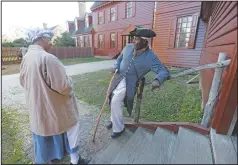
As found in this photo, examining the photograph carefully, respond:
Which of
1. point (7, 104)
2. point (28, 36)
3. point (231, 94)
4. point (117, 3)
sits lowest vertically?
point (7, 104)

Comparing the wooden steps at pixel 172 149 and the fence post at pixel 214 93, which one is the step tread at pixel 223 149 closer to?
the wooden steps at pixel 172 149

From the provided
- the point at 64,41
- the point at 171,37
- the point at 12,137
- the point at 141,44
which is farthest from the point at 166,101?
the point at 64,41

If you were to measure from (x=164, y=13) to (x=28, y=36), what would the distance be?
10.1 meters

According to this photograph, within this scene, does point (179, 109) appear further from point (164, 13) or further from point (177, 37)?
point (164, 13)

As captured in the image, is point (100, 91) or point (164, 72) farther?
A: point (100, 91)

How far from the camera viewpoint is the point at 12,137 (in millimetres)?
2695

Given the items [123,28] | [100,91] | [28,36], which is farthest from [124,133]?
[123,28]

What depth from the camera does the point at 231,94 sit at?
1.49m

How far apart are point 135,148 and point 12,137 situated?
2223 mm

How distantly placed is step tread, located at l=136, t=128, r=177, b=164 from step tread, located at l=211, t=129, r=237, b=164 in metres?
0.44

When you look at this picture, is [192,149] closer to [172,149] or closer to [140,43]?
[172,149]

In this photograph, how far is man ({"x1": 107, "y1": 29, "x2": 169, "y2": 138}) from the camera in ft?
7.35

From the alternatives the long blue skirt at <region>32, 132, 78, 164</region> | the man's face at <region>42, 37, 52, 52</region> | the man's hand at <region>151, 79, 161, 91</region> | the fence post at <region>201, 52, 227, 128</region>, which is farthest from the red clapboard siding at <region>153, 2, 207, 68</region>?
the long blue skirt at <region>32, 132, 78, 164</region>

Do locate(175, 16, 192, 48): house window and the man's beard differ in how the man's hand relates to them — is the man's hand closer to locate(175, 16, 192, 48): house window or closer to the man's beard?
the man's beard
